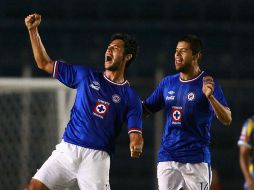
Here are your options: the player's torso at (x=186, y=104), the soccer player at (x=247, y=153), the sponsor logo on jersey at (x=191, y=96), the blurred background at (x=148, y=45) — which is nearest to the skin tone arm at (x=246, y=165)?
the soccer player at (x=247, y=153)

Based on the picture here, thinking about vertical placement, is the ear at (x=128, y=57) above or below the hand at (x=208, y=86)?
above

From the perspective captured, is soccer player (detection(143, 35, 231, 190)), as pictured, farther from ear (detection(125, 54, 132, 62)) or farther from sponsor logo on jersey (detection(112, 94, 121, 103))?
sponsor logo on jersey (detection(112, 94, 121, 103))

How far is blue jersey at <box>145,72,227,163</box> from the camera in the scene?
17.6ft

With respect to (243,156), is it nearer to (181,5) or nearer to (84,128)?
(84,128)

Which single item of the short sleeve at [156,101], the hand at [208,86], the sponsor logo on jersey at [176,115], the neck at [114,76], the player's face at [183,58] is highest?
the player's face at [183,58]

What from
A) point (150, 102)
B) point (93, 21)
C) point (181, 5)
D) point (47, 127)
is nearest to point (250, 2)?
point (181, 5)

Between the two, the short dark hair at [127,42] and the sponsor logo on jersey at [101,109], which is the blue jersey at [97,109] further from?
the short dark hair at [127,42]

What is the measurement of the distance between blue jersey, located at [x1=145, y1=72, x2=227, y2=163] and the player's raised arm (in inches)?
38.4

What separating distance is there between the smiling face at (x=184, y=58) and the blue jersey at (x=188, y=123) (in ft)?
0.39

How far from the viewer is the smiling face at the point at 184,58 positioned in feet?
17.9

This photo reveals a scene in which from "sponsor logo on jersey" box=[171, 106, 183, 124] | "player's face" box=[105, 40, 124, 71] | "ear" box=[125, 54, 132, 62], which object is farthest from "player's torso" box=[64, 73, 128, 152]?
"sponsor logo on jersey" box=[171, 106, 183, 124]

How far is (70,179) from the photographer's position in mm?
5059

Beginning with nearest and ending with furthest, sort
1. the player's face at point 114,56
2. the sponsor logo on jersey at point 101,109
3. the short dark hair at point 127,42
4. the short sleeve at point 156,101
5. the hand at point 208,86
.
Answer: the hand at point 208,86
the sponsor logo on jersey at point 101,109
the player's face at point 114,56
the short dark hair at point 127,42
the short sleeve at point 156,101

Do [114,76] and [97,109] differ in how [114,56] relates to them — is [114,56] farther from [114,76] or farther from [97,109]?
[97,109]
